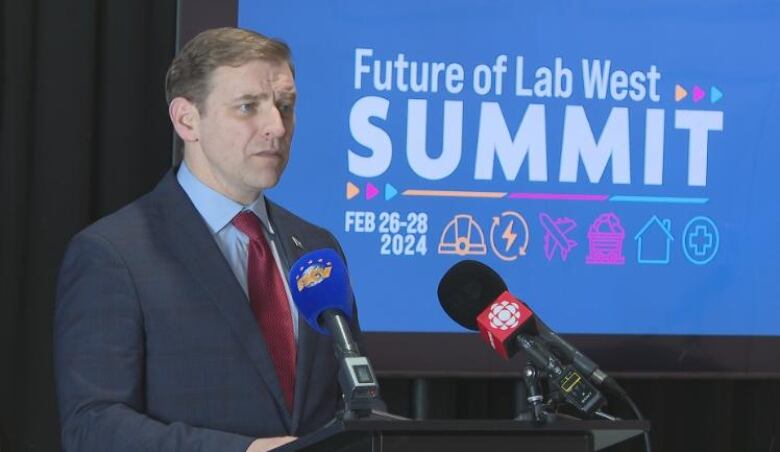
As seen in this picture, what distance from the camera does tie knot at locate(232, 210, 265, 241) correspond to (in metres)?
2.48

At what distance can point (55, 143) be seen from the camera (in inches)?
143

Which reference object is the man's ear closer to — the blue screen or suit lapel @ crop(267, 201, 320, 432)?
suit lapel @ crop(267, 201, 320, 432)

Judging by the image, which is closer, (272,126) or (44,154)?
(272,126)

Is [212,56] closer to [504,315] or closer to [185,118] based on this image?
[185,118]

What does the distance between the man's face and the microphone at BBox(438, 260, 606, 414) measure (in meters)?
0.48

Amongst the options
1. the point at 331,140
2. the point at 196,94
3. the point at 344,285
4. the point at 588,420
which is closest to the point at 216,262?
the point at 196,94

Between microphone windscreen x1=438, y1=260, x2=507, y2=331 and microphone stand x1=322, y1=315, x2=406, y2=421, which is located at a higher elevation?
microphone windscreen x1=438, y1=260, x2=507, y2=331

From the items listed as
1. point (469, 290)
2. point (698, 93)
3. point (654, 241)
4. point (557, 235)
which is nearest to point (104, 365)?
point (469, 290)

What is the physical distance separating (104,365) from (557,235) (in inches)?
71.7

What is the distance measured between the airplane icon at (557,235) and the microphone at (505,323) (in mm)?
1656

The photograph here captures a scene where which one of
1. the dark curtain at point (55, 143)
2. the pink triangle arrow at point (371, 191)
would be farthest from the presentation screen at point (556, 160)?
the dark curtain at point (55, 143)

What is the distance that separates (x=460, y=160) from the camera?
3727 mm

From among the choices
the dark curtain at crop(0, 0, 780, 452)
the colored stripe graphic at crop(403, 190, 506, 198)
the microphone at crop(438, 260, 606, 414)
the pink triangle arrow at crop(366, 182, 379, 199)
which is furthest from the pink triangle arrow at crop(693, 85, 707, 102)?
the microphone at crop(438, 260, 606, 414)

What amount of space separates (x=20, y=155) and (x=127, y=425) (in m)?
1.65
